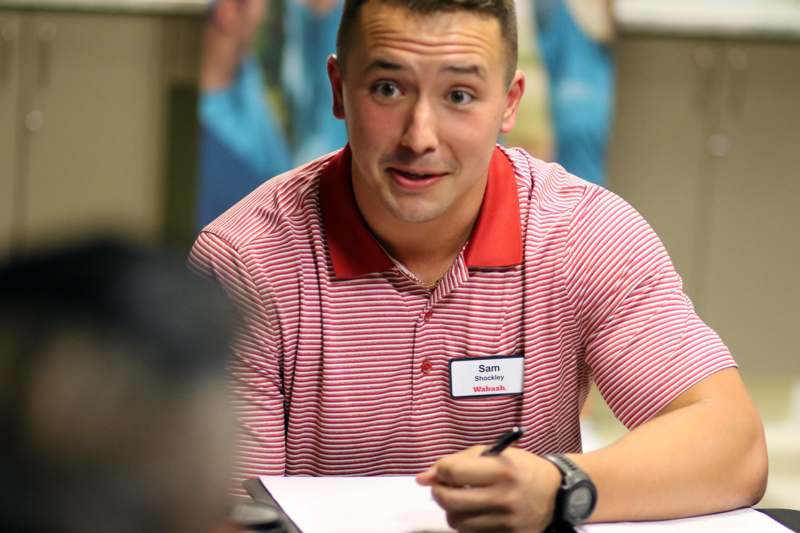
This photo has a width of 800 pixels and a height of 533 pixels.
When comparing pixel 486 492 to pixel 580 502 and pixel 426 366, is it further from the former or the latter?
pixel 426 366

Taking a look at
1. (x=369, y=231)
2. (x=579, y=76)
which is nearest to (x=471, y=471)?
(x=369, y=231)

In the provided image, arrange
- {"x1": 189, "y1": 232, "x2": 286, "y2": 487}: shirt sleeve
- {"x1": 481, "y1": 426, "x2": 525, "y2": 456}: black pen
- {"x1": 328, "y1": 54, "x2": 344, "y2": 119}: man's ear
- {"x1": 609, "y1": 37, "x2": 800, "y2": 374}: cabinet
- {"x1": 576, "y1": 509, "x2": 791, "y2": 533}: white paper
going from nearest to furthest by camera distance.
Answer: {"x1": 481, "y1": 426, "x2": 525, "y2": 456}: black pen, {"x1": 576, "y1": 509, "x2": 791, "y2": 533}: white paper, {"x1": 189, "y1": 232, "x2": 286, "y2": 487}: shirt sleeve, {"x1": 328, "y1": 54, "x2": 344, "y2": 119}: man's ear, {"x1": 609, "y1": 37, "x2": 800, "y2": 374}: cabinet

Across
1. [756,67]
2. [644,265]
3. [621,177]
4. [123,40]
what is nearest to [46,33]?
[123,40]

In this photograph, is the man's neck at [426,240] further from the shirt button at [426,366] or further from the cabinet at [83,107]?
the cabinet at [83,107]

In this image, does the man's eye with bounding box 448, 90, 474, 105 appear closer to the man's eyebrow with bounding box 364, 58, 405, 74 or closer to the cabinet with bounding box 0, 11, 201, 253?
the man's eyebrow with bounding box 364, 58, 405, 74

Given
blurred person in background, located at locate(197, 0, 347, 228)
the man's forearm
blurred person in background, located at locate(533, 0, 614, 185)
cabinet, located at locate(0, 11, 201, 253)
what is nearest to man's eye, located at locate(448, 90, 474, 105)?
the man's forearm

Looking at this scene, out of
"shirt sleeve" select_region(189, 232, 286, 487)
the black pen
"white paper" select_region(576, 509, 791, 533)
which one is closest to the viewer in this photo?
the black pen

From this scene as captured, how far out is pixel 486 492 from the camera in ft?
4.23

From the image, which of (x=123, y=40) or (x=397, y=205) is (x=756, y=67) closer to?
(x=123, y=40)

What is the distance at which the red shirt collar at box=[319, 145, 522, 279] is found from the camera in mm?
1706

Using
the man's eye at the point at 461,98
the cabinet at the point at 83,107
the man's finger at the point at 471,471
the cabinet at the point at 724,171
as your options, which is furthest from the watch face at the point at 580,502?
the cabinet at the point at 724,171

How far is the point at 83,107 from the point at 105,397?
3468 mm

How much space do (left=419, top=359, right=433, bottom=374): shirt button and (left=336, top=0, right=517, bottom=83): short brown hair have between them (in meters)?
0.43

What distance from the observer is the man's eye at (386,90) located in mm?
1656
